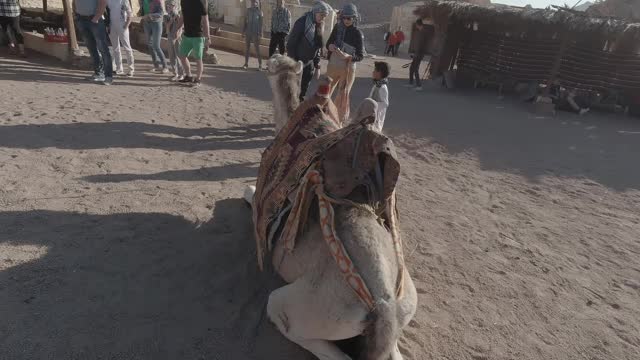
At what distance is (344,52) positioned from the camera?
6250 mm

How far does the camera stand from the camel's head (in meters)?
3.86

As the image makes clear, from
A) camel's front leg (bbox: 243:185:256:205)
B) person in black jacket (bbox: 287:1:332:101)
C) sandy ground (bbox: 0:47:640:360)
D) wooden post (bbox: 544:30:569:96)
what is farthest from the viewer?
wooden post (bbox: 544:30:569:96)

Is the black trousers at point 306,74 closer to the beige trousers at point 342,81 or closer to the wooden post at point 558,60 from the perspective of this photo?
the beige trousers at point 342,81

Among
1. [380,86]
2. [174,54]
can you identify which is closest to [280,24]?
[174,54]

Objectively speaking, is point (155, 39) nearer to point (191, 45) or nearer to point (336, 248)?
point (191, 45)

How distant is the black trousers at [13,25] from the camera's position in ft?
30.5

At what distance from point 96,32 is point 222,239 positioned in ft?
19.0

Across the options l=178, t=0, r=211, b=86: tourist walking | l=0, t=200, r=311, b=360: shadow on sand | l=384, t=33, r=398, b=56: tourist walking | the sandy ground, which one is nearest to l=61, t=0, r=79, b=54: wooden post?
the sandy ground

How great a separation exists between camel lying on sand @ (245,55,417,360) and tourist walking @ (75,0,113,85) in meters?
6.73

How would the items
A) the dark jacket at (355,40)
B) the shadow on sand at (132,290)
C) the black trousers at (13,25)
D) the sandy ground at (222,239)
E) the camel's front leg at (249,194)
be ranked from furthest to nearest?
the black trousers at (13,25), the dark jacket at (355,40), the camel's front leg at (249,194), the sandy ground at (222,239), the shadow on sand at (132,290)

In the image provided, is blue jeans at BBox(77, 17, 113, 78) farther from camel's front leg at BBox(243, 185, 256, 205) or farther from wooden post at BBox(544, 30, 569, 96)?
wooden post at BBox(544, 30, 569, 96)

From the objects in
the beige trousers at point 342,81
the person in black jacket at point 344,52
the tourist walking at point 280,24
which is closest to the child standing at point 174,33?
the tourist walking at point 280,24

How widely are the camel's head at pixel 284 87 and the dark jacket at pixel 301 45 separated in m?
2.38

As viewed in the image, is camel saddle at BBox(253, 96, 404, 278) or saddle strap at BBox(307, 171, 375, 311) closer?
saddle strap at BBox(307, 171, 375, 311)
